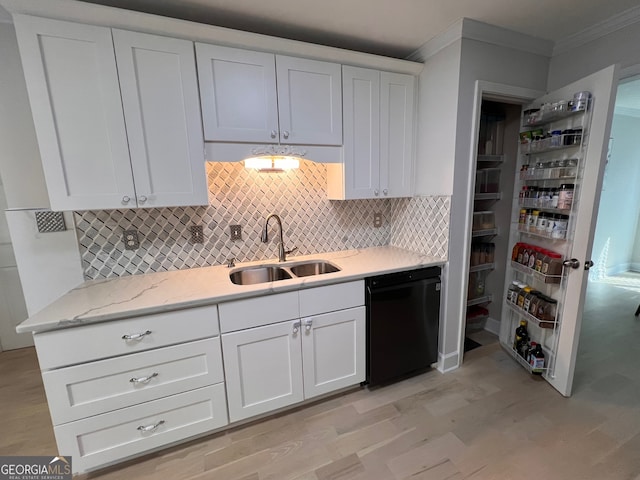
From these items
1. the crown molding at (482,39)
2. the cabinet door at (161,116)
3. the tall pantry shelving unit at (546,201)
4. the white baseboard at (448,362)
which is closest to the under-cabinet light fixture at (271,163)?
the cabinet door at (161,116)

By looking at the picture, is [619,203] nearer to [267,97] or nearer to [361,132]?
[361,132]

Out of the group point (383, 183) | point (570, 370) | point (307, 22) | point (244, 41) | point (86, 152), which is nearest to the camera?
point (86, 152)

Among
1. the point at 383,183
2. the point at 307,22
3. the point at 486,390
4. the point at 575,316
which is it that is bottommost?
the point at 486,390

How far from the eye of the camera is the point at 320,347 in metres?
1.84

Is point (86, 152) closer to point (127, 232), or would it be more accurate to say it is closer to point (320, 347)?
point (127, 232)

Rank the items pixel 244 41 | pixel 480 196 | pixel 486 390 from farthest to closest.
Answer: pixel 480 196, pixel 486 390, pixel 244 41

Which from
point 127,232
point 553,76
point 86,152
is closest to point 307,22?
point 86,152

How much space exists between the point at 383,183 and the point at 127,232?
1851mm

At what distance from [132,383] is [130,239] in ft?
2.98

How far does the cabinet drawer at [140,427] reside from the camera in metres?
1.38

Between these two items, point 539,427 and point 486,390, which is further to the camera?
point 486,390

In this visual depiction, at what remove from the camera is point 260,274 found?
2.14m

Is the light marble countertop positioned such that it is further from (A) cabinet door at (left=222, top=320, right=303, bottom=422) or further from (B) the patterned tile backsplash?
(A) cabinet door at (left=222, top=320, right=303, bottom=422)
